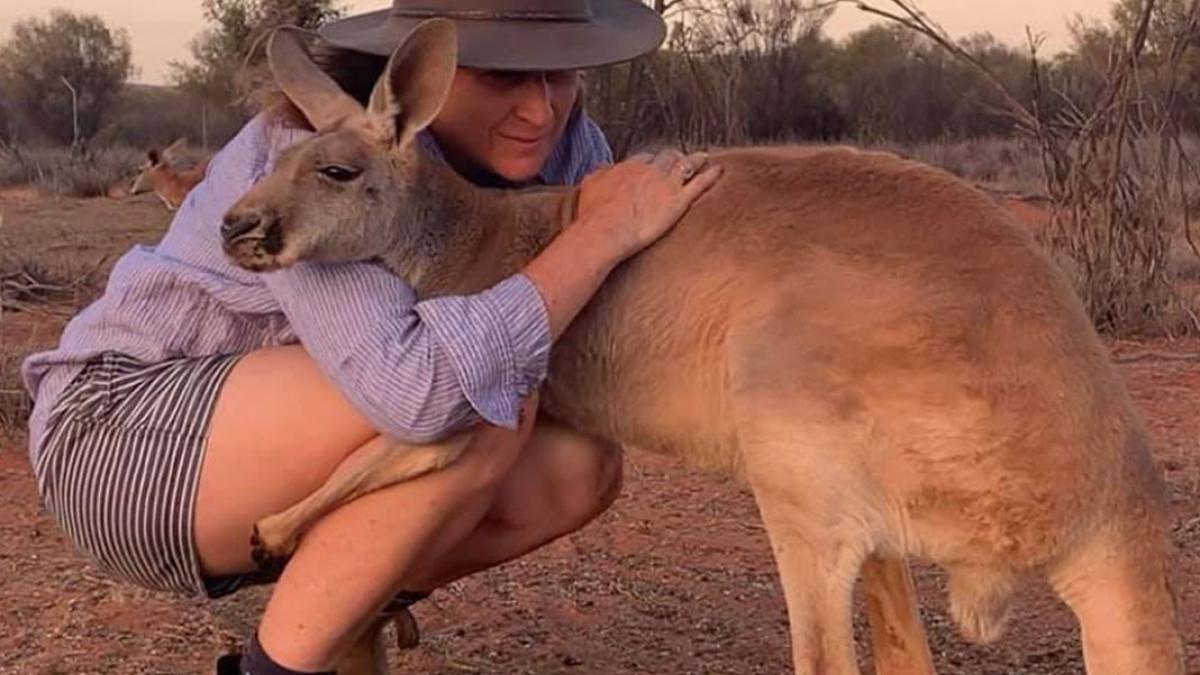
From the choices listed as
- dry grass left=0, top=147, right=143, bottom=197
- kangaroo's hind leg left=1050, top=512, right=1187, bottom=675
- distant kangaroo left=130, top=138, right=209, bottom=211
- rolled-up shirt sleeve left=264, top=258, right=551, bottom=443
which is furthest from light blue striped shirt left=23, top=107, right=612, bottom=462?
dry grass left=0, top=147, right=143, bottom=197

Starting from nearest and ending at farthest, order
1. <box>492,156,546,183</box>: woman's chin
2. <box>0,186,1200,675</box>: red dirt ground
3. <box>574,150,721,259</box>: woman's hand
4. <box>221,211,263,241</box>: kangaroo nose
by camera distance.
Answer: <box>221,211,263,241</box>: kangaroo nose → <box>574,150,721,259</box>: woman's hand → <box>492,156,546,183</box>: woman's chin → <box>0,186,1200,675</box>: red dirt ground

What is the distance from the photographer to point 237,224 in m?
3.59

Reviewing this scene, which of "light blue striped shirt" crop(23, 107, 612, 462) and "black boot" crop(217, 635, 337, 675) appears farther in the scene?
"black boot" crop(217, 635, 337, 675)

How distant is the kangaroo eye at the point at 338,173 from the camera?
3.81m

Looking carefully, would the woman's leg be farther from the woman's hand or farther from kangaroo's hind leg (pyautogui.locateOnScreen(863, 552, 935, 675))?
kangaroo's hind leg (pyautogui.locateOnScreen(863, 552, 935, 675))

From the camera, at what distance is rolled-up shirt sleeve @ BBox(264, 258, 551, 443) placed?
11.2 feet

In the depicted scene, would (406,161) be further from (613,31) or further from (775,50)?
A: (775,50)

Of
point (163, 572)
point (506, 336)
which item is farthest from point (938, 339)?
point (163, 572)

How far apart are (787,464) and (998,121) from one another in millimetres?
26633

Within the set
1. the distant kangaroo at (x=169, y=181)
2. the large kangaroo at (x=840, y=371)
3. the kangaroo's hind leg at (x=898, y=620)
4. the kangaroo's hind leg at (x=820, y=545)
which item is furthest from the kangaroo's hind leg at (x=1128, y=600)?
the distant kangaroo at (x=169, y=181)

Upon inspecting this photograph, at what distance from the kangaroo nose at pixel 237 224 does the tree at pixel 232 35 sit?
89cm

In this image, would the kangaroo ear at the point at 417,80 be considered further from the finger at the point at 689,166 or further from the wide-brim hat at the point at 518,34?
the finger at the point at 689,166

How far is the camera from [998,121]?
2906cm

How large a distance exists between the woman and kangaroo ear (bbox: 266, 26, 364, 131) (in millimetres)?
74
